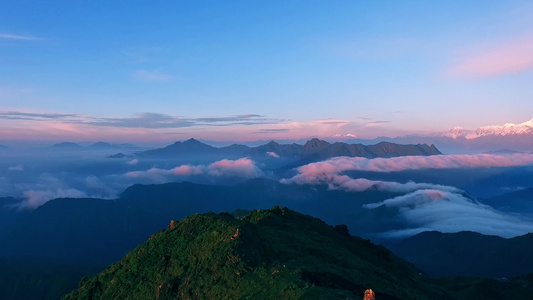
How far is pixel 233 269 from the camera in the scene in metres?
56.0

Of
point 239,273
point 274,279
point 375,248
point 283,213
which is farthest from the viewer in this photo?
point 375,248

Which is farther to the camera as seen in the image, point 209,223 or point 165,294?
point 209,223

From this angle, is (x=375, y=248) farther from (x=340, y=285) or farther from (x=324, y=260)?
(x=340, y=285)

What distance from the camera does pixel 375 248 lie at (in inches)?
4488

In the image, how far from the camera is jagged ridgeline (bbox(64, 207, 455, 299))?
2028 inches

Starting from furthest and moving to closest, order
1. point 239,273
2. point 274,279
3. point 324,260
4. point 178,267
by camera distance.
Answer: point 324,260 → point 178,267 → point 239,273 → point 274,279

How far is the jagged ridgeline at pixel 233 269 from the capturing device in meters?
51.5

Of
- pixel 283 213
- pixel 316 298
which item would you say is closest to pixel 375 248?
pixel 283 213

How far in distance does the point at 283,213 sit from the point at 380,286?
3800cm

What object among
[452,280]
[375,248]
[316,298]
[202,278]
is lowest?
[452,280]

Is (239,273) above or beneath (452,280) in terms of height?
above

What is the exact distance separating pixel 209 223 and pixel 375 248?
207ft

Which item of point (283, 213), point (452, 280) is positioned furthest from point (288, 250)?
point (452, 280)

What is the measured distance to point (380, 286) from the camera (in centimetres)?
6450
